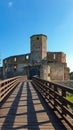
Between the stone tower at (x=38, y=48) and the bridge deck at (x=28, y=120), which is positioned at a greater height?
the stone tower at (x=38, y=48)

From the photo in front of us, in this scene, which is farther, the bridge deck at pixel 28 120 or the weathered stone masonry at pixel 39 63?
the weathered stone masonry at pixel 39 63

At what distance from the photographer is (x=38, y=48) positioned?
63.2m

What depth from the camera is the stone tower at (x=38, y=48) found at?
63219 millimetres

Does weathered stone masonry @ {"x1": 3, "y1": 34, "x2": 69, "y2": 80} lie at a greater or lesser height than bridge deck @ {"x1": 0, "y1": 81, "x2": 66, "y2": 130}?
greater

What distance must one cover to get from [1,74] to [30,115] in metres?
71.4

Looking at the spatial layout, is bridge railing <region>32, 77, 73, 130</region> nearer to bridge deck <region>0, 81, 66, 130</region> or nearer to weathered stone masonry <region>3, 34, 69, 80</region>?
bridge deck <region>0, 81, 66, 130</region>

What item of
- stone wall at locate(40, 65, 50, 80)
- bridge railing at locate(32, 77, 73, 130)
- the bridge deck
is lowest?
the bridge deck

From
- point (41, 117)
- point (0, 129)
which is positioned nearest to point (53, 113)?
point (41, 117)

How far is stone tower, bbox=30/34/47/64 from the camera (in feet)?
207

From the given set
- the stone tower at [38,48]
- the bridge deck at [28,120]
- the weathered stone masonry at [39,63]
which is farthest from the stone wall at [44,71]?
the bridge deck at [28,120]

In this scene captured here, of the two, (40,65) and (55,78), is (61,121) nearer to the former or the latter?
(40,65)

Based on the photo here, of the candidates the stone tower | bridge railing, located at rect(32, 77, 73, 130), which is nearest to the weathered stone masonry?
the stone tower

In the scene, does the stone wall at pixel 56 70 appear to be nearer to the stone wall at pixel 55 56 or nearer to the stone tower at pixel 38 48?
the stone tower at pixel 38 48

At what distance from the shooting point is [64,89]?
6758 millimetres
